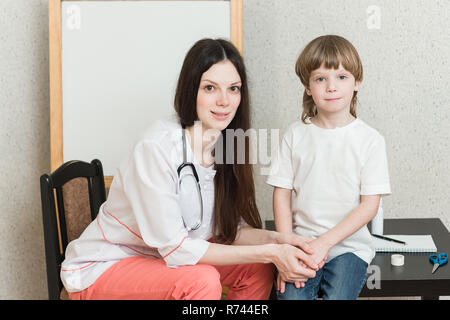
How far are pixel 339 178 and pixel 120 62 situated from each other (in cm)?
102

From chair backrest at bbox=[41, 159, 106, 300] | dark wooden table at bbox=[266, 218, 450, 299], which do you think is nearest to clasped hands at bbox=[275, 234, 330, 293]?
dark wooden table at bbox=[266, 218, 450, 299]

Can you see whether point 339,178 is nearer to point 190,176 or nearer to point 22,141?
point 190,176

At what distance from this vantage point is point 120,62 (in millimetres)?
2008

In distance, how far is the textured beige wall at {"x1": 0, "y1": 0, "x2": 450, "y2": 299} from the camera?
2.06 meters

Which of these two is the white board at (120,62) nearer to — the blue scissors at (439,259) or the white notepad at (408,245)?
the white notepad at (408,245)

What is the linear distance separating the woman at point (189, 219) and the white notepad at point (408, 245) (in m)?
0.31

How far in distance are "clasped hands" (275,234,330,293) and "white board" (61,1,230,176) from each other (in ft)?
3.02

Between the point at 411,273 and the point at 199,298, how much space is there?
563mm

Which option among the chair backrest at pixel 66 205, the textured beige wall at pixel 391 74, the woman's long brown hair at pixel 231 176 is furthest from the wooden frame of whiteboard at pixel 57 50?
the woman's long brown hair at pixel 231 176

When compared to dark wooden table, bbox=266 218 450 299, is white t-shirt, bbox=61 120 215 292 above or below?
above

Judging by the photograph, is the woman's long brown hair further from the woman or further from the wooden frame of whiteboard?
the wooden frame of whiteboard

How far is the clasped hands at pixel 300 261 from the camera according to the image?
131 centimetres

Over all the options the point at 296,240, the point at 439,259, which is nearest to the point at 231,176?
the point at 296,240
